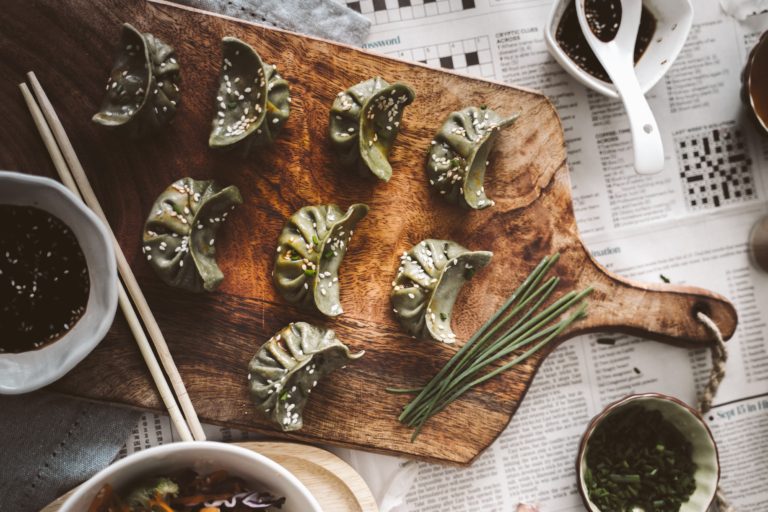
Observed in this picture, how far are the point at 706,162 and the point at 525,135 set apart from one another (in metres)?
0.75

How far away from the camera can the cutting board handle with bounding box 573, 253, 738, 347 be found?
2.15 m

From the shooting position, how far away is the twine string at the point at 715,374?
7.14ft

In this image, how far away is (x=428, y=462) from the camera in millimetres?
2098

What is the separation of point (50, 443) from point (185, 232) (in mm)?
781

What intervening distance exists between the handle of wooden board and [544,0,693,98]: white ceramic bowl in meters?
0.59

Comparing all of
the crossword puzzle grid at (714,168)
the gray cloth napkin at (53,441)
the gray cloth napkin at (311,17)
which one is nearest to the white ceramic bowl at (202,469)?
the gray cloth napkin at (53,441)

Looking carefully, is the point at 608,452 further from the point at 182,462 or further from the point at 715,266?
the point at 182,462

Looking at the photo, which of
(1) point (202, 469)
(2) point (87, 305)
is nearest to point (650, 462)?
(1) point (202, 469)

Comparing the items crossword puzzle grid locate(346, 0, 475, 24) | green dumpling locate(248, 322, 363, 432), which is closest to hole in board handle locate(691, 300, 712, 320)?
green dumpling locate(248, 322, 363, 432)

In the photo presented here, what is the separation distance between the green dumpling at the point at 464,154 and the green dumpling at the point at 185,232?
1.95 ft

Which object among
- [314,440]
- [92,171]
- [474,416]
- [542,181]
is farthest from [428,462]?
[92,171]

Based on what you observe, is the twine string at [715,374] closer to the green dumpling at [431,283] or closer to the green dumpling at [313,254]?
the green dumpling at [431,283]

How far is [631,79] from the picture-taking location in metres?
2.08

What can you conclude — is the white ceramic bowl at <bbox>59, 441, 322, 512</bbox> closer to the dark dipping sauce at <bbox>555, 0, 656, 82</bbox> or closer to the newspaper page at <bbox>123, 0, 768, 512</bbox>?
the newspaper page at <bbox>123, 0, 768, 512</bbox>
